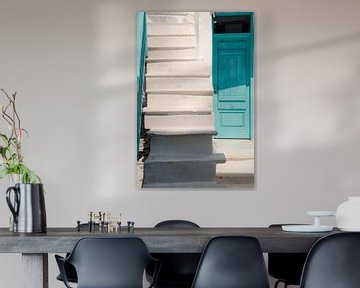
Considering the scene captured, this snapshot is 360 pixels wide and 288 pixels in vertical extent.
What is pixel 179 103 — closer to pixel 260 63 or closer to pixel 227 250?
pixel 260 63

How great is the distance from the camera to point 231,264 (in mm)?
3342

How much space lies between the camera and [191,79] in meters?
5.57

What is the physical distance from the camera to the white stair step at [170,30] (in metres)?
5.55

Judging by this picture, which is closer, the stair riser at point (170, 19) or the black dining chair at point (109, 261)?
the black dining chair at point (109, 261)

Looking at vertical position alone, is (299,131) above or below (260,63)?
below

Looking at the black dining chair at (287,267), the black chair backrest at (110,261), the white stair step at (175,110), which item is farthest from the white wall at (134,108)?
the black chair backrest at (110,261)

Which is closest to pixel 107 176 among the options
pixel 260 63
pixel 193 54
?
pixel 193 54

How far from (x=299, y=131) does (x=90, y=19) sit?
192 cm

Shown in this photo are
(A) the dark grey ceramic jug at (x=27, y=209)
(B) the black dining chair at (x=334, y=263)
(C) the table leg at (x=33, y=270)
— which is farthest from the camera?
(A) the dark grey ceramic jug at (x=27, y=209)

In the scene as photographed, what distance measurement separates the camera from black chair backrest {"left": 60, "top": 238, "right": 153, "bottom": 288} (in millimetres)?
3268

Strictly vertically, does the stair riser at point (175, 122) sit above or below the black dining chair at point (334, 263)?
above

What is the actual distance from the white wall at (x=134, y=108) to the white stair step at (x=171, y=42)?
0.17 m

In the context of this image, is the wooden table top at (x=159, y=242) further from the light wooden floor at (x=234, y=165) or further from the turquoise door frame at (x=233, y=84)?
the turquoise door frame at (x=233, y=84)

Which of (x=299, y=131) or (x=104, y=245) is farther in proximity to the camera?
(x=299, y=131)
